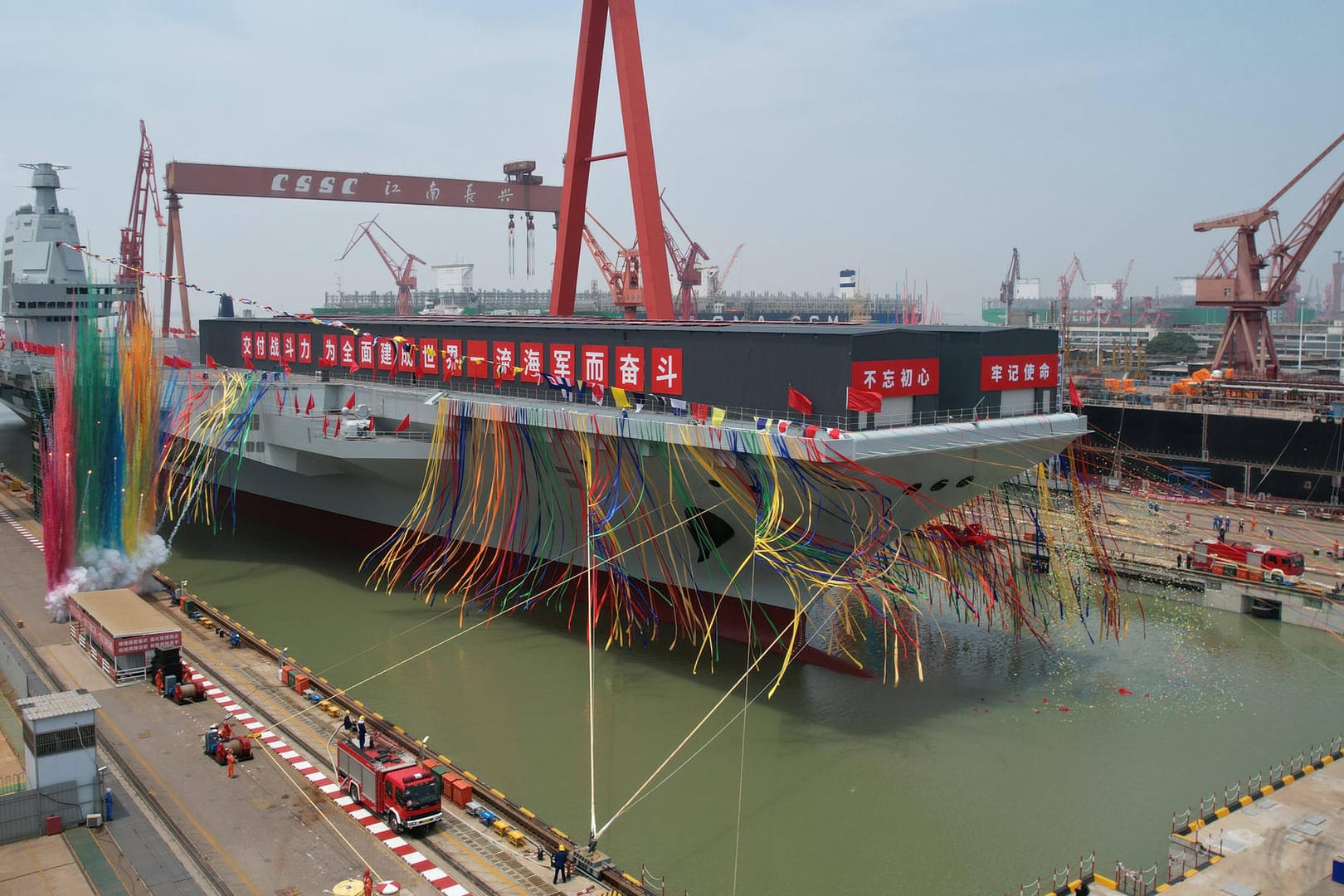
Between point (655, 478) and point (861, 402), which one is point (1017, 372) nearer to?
point (861, 402)

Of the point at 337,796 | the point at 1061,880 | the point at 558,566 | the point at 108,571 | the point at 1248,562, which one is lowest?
the point at 1061,880

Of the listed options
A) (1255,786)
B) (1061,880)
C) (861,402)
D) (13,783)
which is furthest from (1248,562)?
(13,783)

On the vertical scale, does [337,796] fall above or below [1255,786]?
above

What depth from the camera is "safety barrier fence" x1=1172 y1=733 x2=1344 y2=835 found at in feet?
36.0

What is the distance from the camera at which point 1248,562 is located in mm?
20781

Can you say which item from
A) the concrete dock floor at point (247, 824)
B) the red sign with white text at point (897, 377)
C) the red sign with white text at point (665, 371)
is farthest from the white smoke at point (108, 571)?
the red sign with white text at point (897, 377)

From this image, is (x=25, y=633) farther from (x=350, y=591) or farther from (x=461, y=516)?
(x=461, y=516)

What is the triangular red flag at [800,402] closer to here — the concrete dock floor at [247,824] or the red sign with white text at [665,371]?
the red sign with white text at [665,371]

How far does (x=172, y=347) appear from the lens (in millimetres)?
32250

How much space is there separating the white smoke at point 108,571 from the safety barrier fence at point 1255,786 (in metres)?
15.8

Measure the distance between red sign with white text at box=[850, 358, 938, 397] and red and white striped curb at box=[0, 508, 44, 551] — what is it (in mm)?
17193

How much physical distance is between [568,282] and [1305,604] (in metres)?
14.8

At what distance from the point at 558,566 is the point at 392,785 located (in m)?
8.46

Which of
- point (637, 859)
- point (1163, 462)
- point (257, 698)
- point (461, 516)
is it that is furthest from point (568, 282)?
point (1163, 462)
